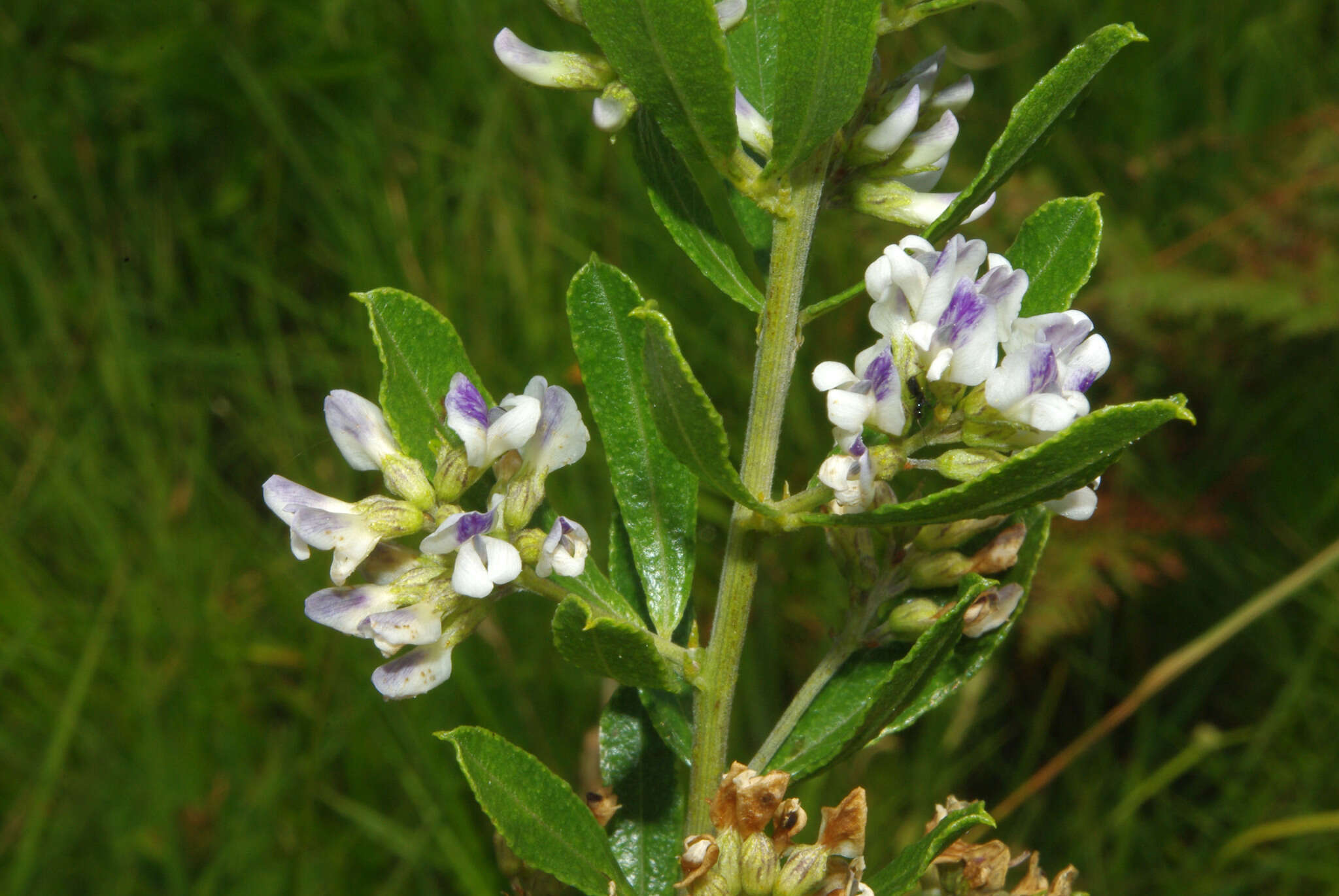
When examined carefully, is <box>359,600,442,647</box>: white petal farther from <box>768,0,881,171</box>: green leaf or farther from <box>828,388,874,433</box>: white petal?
<box>768,0,881,171</box>: green leaf

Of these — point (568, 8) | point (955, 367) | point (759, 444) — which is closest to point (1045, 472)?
point (955, 367)

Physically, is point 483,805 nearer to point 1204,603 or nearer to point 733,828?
point 733,828

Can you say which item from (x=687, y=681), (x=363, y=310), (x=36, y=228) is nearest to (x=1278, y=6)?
(x=363, y=310)

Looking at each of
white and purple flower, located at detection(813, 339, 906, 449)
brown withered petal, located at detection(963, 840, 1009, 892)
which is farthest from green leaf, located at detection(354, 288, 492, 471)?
brown withered petal, located at detection(963, 840, 1009, 892)

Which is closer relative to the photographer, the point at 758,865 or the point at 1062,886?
the point at 758,865

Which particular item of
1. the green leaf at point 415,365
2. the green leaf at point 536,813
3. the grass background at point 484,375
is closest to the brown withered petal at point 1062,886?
the green leaf at point 536,813

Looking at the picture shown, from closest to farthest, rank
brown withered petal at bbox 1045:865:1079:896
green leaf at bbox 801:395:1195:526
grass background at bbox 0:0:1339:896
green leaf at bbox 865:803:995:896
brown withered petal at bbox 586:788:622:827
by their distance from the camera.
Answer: green leaf at bbox 801:395:1195:526 < green leaf at bbox 865:803:995:896 < brown withered petal at bbox 1045:865:1079:896 < brown withered petal at bbox 586:788:622:827 < grass background at bbox 0:0:1339:896

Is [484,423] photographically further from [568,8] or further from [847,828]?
[847,828]
